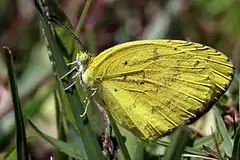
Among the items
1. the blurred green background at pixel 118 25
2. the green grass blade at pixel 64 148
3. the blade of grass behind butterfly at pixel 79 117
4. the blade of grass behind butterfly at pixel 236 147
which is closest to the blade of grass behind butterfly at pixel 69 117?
the green grass blade at pixel 64 148

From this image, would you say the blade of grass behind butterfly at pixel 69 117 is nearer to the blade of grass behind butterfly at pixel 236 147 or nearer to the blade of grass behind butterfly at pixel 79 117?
the blade of grass behind butterfly at pixel 79 117

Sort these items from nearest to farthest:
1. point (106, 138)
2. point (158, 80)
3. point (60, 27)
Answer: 1. point (106, 138)
2. point (60, 27)
3. point (158, 80)

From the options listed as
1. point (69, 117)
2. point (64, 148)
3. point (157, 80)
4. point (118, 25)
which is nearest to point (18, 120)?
point (64, 148)

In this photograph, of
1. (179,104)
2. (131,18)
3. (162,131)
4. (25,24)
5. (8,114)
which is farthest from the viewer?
(131,18)

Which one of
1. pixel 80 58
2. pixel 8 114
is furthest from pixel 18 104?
pixel 8 114

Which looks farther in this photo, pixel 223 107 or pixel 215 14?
pixel 215 14

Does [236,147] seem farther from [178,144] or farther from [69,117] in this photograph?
[69,117]

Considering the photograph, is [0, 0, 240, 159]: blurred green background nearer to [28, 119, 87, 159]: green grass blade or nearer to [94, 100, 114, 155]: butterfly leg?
[94, 100, 114, 155]: butterfly leg

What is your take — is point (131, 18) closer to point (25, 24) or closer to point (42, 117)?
point (25, 24)
